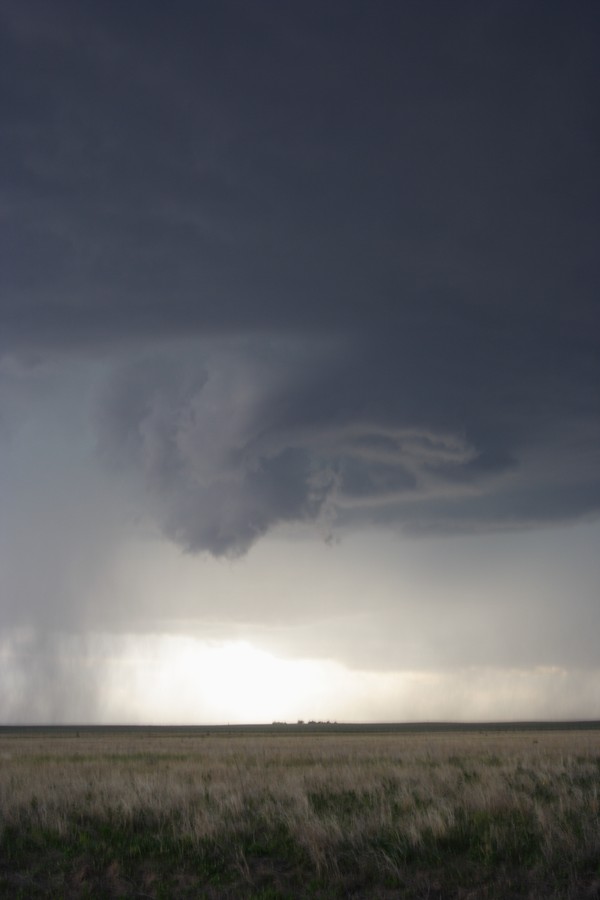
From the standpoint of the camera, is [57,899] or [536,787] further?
[536,787]

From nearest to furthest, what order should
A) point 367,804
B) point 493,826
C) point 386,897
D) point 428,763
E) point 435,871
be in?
point 386,897 → point 435,871 → point 493,826 → point 367,804 → point 428,763

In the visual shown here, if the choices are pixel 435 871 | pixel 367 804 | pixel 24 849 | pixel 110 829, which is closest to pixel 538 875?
pixel 435 871

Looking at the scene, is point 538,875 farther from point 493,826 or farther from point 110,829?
point 110,829

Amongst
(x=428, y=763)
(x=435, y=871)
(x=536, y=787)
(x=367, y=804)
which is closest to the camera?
(x=435, y=871)

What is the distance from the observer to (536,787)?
18125 millimetres

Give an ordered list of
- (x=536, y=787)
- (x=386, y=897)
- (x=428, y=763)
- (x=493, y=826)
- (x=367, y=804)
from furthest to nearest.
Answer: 1. (x=428, y=763)
2. (x=536, y=787)
3. (x=367, y=804)
4. (x=493, y=826)
5. (x=386, y=897)

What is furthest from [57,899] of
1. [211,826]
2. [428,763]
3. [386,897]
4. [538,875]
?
[428,763]

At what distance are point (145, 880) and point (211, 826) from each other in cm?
216

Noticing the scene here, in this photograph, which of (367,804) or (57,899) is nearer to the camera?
(57,899)

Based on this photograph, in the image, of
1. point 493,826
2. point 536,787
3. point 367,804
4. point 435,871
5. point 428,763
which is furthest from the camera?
point 428,763

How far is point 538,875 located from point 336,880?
9.96 feet

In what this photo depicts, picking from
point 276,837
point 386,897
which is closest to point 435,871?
point 386,897

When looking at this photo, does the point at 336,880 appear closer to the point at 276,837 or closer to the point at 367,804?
the point at 276,837

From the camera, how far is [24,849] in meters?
13.4
